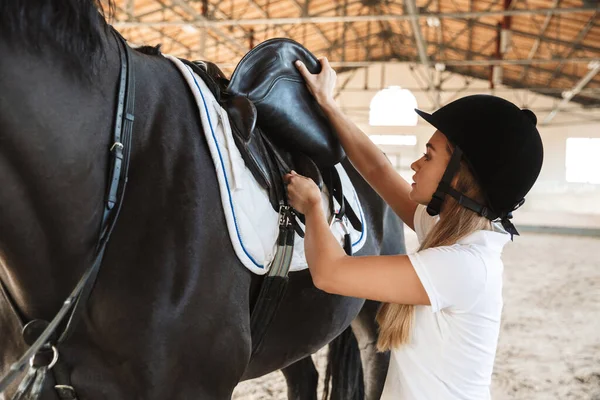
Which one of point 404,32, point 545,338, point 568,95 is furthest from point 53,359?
point 568,95

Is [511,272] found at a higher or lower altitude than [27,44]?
lower

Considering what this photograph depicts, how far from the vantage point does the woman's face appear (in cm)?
127

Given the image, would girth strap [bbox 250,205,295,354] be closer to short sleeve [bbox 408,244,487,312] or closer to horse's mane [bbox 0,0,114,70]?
short sleeve [bbox 408,244,487,312]

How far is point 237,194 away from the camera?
1159mm

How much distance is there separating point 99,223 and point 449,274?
698 mm

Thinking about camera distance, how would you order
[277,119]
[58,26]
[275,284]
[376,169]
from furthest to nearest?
1. [376,169]
2. [277,119]
3. [275,284]
4. [58,26]

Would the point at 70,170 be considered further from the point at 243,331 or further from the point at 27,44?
the point at 243,331

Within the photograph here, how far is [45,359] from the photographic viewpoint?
0.95 metres

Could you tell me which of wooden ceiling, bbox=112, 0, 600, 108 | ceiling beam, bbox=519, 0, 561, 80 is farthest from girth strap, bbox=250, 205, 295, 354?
ceiling beam, bbox=519, 0, 561, 80

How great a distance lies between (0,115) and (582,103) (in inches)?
818

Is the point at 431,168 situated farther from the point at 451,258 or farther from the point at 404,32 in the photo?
the point at 404,32

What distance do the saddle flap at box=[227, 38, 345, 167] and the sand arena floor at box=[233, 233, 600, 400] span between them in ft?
6.60

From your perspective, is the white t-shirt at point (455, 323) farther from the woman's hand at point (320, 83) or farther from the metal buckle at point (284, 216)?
the woman's hand at point (320, 83)

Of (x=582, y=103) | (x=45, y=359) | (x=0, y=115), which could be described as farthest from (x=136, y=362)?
(x=582, y=103)
